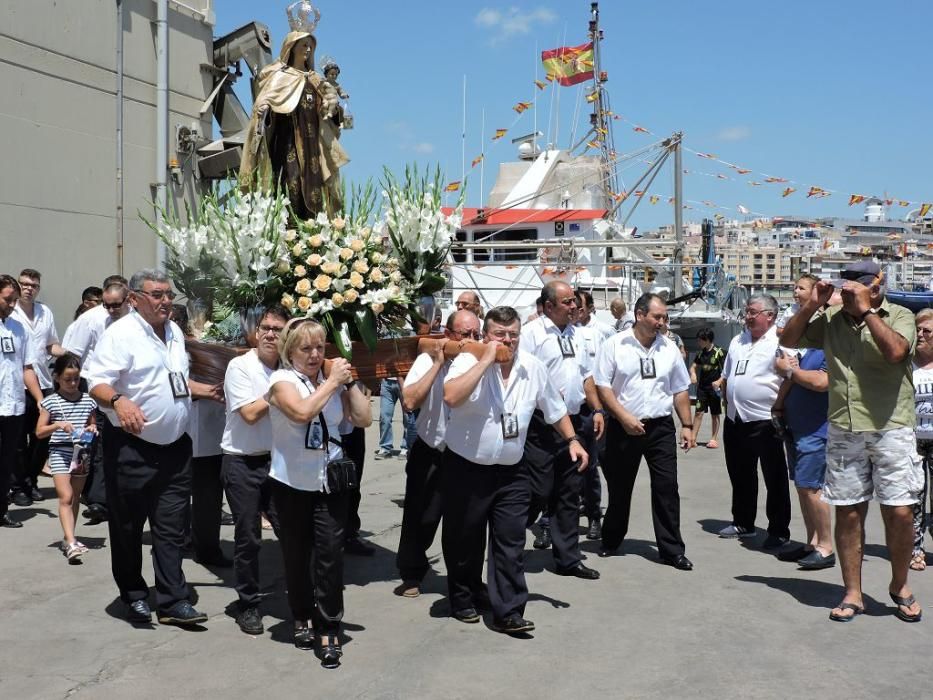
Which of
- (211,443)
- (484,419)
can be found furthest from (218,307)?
(484,419)

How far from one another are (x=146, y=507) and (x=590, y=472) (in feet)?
12.7

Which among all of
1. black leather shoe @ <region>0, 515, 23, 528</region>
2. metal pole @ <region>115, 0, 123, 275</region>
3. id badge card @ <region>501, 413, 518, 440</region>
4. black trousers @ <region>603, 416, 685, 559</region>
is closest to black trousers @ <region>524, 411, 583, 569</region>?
black trousers @ <region>603, 416, 685, 559</region>

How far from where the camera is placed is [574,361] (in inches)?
314

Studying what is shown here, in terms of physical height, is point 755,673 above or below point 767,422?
below

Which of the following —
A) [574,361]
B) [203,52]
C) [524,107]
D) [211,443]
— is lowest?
[211,443]

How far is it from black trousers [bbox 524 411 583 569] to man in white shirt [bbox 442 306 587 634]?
92 cm

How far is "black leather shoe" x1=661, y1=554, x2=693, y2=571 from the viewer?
7.44 m

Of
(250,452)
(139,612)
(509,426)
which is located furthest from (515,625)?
(139,612)

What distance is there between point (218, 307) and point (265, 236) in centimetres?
61

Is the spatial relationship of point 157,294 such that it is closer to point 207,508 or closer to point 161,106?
point 207,508

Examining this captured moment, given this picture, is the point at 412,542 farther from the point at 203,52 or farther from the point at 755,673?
the point at 203,52

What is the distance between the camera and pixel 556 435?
7.43 m

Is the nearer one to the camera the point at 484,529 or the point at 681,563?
the point at 484,529

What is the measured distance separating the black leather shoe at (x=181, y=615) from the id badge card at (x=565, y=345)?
3317mm
